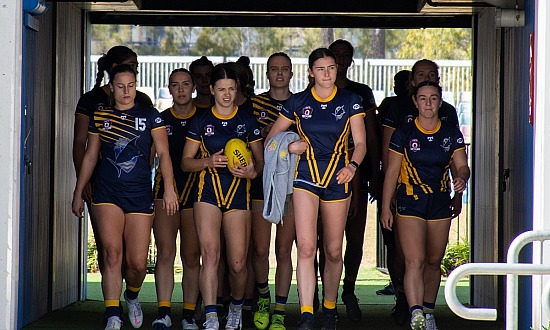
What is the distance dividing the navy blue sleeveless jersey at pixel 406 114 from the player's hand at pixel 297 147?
1301mm

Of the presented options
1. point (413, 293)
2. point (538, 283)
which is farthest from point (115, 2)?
point (538, 283)

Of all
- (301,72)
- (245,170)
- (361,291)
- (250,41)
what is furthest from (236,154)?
(250,41)

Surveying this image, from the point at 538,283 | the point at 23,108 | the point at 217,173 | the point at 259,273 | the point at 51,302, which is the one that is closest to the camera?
the point at 538,283

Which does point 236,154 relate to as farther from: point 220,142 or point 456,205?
point 456,205

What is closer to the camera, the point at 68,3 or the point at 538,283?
the point at 538,283

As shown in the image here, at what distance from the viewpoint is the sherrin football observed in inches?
316

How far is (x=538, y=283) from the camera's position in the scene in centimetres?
691

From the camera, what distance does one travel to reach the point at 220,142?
8.18 m

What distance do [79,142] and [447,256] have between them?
28.2 ft

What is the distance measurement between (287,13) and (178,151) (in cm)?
236

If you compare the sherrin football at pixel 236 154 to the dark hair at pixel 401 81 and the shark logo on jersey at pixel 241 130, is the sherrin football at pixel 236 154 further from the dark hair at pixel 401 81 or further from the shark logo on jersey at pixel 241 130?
the dark hair at pixel 401 81

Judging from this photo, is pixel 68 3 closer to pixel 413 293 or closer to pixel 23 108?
pixel 23 108

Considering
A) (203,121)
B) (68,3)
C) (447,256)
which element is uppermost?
(68,3)

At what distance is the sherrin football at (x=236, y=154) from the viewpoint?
803 centimetres
